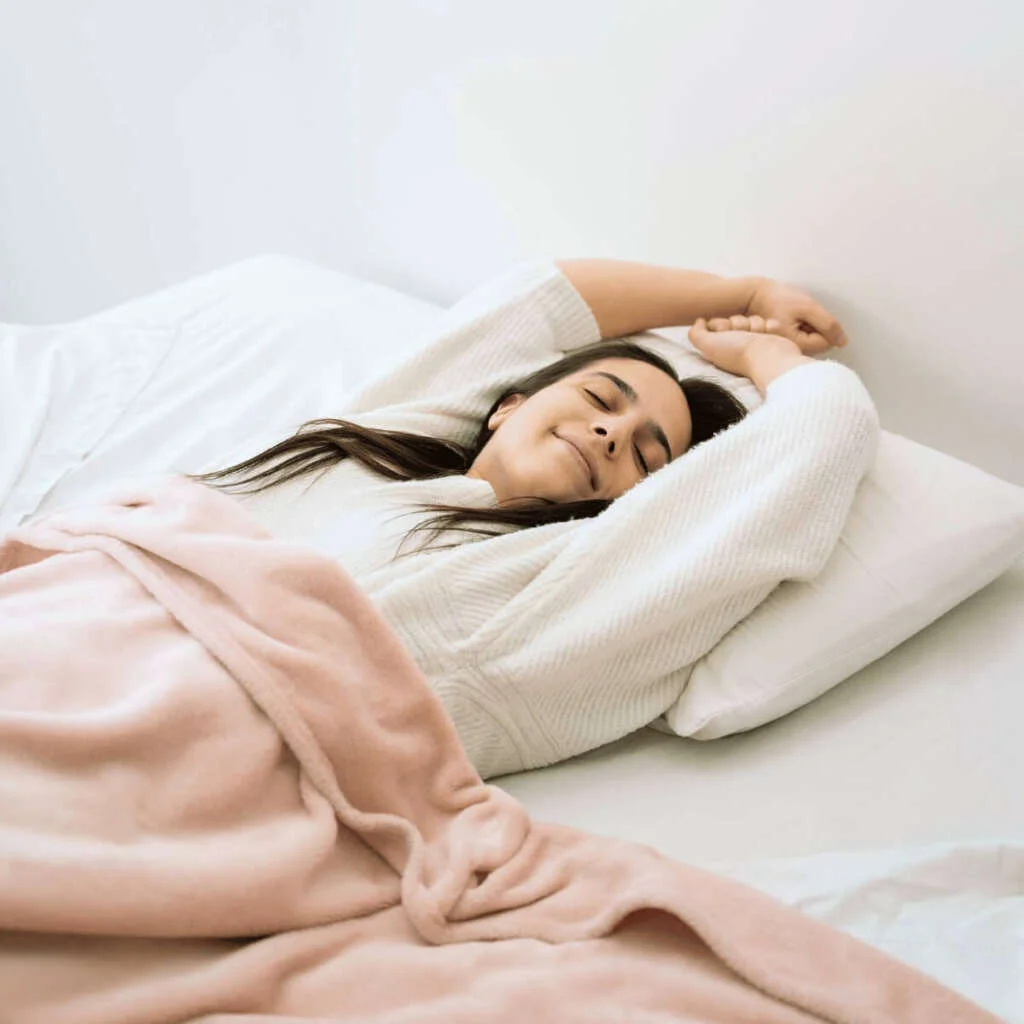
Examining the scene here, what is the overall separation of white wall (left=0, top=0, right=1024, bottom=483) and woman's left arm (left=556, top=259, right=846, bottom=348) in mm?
65

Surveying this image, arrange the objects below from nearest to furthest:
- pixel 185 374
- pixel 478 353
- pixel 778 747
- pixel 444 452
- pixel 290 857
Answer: pixel 290 857
pixel 778 747
pixel 444 452
pixel 478 353
pixel 185 374

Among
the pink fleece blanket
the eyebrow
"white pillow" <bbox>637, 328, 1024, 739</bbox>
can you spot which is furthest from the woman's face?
the pink fleece blanket

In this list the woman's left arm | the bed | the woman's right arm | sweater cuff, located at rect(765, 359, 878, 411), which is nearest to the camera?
the bed

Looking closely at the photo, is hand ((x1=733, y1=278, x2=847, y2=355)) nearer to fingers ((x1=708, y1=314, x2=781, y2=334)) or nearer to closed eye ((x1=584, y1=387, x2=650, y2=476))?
fingers ((x1=708, y1=314, x2=781, y2=334))

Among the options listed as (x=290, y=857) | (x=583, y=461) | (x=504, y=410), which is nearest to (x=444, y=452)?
(x=504, y=410)

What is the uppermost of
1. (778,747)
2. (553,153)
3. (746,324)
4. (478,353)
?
(553,153)

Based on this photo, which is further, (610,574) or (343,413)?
(343,413)

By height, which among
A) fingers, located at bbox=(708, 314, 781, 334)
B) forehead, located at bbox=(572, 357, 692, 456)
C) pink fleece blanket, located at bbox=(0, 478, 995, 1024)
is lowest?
pink fleece blanket, located at bbox=(0, 478, 995, 1024)

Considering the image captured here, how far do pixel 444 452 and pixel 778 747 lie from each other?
20.5 inches

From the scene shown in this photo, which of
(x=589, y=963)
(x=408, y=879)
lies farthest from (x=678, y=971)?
(x=408, y=879)

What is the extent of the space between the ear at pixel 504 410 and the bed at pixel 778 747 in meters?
0.15

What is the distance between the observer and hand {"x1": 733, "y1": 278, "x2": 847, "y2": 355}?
4.04 feet

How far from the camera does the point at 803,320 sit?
1244 mm

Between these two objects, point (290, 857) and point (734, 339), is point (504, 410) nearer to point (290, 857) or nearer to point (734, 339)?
point (734, 339)
